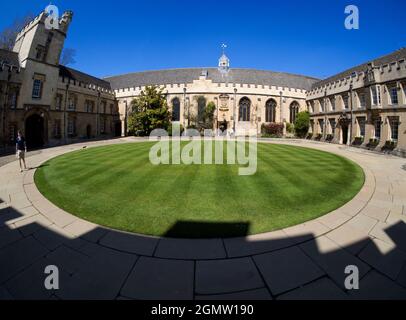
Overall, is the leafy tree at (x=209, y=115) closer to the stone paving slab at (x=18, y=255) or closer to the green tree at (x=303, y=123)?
the green tree at (x=303, y=123)

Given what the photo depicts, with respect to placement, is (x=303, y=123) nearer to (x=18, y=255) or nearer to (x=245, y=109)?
(x=245, y=109)

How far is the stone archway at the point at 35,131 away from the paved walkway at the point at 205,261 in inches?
885

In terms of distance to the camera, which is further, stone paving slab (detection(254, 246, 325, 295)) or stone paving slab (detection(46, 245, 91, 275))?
stone paving slab (detection(46, 245, 91, 275))

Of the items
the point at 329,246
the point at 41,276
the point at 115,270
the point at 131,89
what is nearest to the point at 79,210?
the point at 41,276

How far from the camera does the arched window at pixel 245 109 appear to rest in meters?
39.6

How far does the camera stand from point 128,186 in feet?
25.4

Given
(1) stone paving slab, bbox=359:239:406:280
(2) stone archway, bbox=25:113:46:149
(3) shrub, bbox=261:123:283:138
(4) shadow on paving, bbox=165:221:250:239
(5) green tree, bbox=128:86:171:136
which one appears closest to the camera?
(1) stone paving slab, bbox=359:239:406:280

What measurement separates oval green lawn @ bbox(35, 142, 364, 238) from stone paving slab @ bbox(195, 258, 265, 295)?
94cm

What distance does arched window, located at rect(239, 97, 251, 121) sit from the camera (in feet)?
130

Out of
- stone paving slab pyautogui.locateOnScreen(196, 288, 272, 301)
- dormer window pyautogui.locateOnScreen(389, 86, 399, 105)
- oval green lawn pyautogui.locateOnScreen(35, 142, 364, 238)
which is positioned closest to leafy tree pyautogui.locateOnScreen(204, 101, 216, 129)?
dormer window pyautogui.locateOnScreen(389, 86, 399, 105)

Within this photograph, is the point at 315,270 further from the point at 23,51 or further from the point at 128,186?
the point at 23,51

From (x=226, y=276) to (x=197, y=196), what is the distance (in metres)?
3.52

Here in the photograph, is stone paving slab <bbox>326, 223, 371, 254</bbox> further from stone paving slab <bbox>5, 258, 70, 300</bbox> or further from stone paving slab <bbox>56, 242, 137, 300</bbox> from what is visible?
stone paving slab <bbox>5, 258, 70, 300</bbox>

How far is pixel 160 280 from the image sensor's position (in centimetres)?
328
